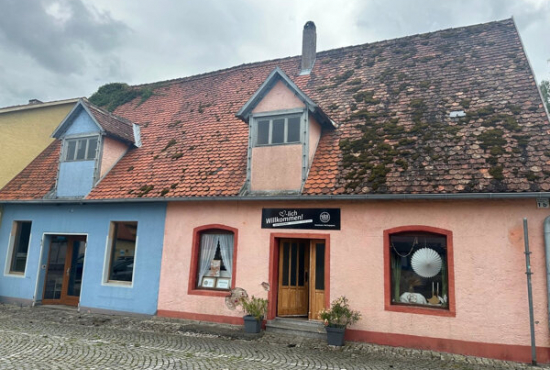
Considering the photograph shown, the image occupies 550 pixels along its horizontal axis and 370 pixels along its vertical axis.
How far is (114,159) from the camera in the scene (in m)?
13.3

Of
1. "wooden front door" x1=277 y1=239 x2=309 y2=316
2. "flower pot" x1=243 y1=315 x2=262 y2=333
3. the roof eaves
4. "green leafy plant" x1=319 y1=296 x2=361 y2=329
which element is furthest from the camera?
the roof eaves

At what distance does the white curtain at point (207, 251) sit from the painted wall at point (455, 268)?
2.80 feet

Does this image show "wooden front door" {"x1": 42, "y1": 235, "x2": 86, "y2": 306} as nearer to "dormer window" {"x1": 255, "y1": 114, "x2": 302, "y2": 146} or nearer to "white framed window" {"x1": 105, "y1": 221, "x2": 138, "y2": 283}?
"white framed window" {"x1": 105, "y1": 221, "x2": 138, "y2": 283}

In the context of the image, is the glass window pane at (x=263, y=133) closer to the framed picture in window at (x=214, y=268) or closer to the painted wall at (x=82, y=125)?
the framed picture in window at (x=214, y=268)

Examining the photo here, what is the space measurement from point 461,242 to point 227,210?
5841 millimetres

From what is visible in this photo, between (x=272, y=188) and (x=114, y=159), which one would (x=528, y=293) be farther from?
(x=114, y=159)

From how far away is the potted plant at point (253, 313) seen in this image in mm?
9172

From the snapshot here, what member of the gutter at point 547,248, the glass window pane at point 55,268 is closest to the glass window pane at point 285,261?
the gutter at point 547,248

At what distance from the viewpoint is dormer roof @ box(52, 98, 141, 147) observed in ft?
42.3

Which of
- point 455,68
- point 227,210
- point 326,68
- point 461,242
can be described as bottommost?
point 461,242

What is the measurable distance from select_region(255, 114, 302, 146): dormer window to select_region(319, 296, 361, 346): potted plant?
436 cm

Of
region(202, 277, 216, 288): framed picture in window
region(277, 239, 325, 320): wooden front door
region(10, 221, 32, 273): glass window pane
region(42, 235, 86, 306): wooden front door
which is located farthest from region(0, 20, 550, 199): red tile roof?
region(202, 277, 216, 288): framed picture in window

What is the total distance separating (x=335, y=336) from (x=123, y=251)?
707 cm

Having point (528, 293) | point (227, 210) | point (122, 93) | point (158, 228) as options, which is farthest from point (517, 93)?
point (122, 93)
